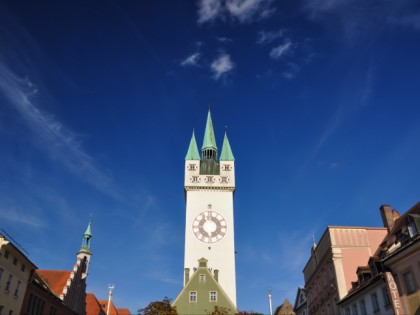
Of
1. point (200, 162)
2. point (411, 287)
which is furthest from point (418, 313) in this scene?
point (200, 162)

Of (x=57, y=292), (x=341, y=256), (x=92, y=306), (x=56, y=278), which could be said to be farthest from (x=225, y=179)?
(x=92, y=306)

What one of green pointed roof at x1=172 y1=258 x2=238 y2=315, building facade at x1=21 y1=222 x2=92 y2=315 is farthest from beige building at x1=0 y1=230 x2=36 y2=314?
green pointed roof at x1=172 y1=258 x2=238 y2=315

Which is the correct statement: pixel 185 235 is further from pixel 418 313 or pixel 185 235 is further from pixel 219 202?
pixel 418 313

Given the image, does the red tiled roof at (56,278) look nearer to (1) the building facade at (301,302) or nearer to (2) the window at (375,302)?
(1) the building facade at (301,302)

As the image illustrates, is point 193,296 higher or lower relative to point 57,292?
lower

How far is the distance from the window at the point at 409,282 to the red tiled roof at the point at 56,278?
4074 cm

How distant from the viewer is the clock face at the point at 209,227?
61594 millimetres

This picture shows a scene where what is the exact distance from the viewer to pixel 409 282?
2723 cm

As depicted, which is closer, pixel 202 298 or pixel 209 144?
pixel 202 298

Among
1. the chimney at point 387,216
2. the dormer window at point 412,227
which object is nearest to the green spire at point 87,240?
the chimney at point 387,216

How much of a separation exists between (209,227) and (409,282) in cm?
3776

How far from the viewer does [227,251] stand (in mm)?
60750

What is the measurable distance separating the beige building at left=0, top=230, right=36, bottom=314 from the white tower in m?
24.2

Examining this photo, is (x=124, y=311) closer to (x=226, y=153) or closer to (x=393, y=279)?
(x=226, y=153)
